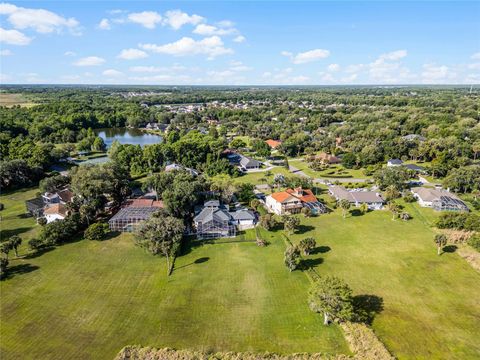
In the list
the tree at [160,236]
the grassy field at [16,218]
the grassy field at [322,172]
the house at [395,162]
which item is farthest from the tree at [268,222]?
the house at [395,162]

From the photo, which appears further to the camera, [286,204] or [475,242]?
[286,204]

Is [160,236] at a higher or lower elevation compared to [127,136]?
lower

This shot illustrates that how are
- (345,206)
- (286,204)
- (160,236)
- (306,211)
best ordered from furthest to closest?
(286,204) → (345,206) → (306,211) → (160,236)

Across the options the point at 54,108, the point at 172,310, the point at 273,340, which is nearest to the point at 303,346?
the point at 273,340

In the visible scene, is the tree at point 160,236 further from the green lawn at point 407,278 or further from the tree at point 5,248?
the green lawn at point 407,278

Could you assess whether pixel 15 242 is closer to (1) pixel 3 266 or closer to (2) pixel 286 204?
→ (1) pixel 3 266

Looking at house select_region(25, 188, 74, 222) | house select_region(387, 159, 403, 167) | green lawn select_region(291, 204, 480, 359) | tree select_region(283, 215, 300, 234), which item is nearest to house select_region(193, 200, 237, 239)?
tree select_region(283, 215, 300, 234)

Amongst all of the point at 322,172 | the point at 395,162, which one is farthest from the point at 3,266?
the point at 395,162
